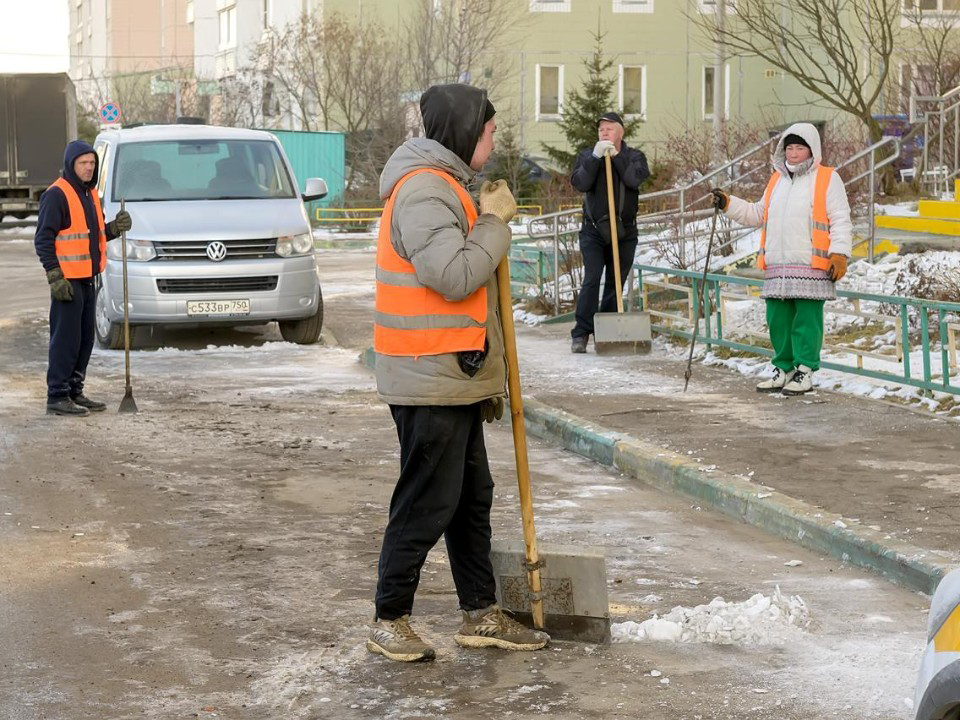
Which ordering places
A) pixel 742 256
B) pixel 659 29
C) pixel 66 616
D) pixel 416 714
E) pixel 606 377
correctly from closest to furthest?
pixel 416 714 → pixel 66 616 → pixel 606 377 → pixel 742 256 → pixel 659 29

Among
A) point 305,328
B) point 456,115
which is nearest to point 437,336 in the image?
point 456,115

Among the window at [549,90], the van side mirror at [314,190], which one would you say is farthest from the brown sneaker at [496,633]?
the window at [549,90]

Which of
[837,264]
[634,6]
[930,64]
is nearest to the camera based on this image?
[837,264]

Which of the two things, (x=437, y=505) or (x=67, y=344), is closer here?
(x=437, y=505)

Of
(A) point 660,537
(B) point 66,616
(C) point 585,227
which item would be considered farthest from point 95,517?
(C) point 585,227

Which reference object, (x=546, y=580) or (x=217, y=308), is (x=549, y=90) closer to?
(x=217, y=308)

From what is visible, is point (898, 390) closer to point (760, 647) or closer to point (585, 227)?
point (585, 227)

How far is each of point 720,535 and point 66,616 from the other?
300 centimetres

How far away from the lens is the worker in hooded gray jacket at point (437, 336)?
17.3ft

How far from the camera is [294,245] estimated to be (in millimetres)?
14930

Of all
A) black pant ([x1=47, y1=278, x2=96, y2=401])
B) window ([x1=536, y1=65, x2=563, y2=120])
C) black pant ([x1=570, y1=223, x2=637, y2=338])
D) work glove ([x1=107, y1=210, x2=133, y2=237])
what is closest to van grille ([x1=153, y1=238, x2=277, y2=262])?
work glove ([x1=107, y1=210, x2=133, y2=237])

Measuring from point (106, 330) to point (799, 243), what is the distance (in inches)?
274

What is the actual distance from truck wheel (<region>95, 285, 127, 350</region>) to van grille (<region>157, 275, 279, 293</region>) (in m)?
0.61

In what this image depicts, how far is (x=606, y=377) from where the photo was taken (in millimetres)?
12094
